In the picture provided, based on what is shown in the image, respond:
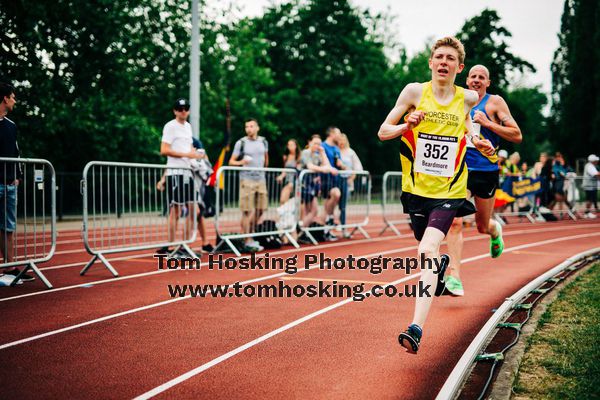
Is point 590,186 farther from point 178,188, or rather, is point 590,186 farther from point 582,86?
point 582,86

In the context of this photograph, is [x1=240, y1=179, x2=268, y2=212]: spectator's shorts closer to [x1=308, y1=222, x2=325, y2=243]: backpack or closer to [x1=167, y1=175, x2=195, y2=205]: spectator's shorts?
[x1=167, y1=175, x2=195, y2=205]: spectator's shorts

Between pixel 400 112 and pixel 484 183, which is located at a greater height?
pixel 400 112

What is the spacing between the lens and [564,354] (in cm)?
441

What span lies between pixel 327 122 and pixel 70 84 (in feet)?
90.6

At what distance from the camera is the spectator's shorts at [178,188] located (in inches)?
374

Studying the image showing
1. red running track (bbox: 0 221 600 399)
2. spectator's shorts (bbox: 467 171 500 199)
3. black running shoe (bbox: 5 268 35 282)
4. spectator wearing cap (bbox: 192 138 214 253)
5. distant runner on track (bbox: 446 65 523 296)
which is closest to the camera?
red running track (bbox: 0 221 600 399)

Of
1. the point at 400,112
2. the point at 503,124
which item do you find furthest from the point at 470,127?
the point at 503,124

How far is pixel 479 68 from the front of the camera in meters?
6.65

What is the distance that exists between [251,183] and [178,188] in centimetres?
186

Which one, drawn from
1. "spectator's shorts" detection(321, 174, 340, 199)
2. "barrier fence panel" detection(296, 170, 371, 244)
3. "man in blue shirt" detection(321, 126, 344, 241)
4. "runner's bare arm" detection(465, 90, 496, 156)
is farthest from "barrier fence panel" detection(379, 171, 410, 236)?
"runner's bare arm" detection(465, 90, 496, 156)

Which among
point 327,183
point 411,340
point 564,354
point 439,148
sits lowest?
point 564,354

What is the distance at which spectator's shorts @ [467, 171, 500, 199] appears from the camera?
21.7 feet

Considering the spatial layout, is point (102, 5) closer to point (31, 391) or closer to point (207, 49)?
point (207, 49)

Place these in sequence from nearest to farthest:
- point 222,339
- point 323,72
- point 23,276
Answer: point 222,339 < point 23,276 < point 323,72
